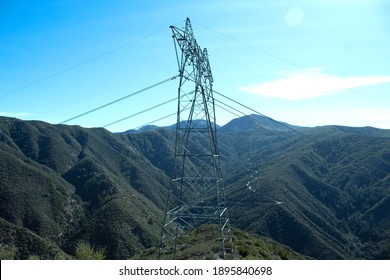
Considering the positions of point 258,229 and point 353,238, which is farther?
point 353,238

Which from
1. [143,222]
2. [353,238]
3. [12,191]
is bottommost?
[353,238]

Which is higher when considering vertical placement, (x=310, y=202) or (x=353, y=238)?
(x=310, y=202)

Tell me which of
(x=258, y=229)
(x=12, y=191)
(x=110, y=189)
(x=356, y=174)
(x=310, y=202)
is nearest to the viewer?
(x=12, y=191)

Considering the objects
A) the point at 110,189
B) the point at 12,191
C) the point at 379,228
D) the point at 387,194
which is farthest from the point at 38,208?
the point at 387,194
